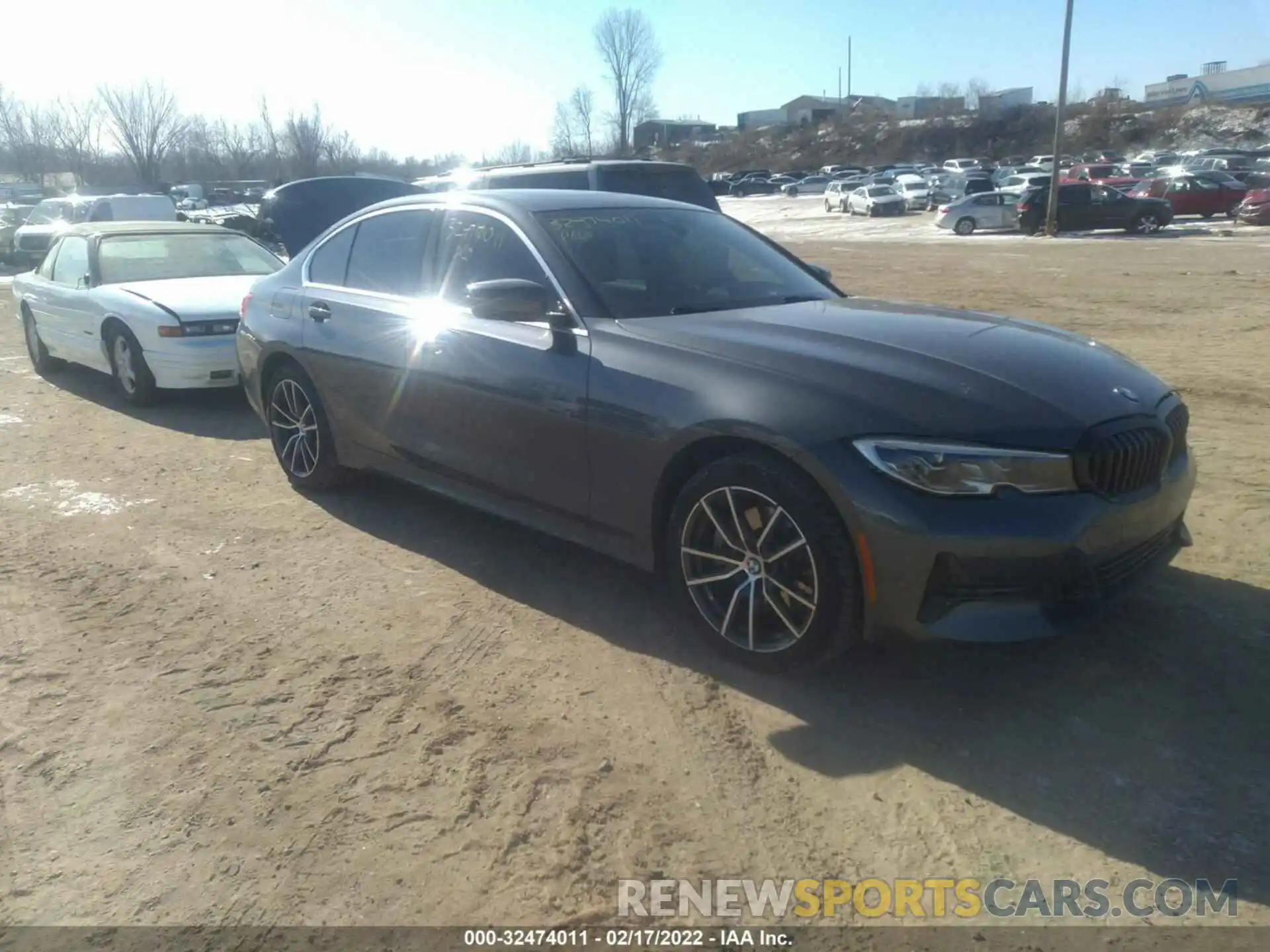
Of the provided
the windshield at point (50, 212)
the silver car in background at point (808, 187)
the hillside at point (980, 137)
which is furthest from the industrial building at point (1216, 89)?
the windshield at point (50, 212)

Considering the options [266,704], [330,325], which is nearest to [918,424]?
[266,704]

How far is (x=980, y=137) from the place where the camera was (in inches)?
3184

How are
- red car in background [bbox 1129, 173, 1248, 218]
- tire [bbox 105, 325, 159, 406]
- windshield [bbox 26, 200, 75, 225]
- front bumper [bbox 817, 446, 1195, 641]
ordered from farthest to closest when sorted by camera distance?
red car in background [bbox 1129, 173, 1248, 218]
windshield [bbox 26, 200, 75, 225]
tire [bbox 105, 325, 159, 406]
front bumper [bbox 817, 446, 1195, 641]

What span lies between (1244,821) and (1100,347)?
199cm

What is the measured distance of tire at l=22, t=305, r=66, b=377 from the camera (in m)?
9.92

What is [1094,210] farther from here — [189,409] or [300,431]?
[300,431]

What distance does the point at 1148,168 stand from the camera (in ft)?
155

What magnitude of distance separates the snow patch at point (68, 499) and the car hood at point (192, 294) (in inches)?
78.7

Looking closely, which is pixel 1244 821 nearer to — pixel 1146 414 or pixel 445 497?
pixel 1146 414

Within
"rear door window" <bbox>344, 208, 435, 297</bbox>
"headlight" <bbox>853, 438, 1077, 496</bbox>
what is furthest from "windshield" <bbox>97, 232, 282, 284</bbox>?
"headlight" <bbox>853, 438, 1077, 496</bbox>

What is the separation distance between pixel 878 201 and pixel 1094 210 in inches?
534

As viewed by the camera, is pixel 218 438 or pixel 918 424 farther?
pixel 218 438

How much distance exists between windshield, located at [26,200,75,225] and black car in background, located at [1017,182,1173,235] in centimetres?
2591

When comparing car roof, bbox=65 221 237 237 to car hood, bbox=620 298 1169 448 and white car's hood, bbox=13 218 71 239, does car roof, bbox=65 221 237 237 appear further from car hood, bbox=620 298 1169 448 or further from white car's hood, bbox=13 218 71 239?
white car's hood, bbox=13 218 71 239
